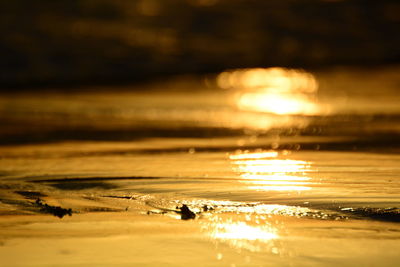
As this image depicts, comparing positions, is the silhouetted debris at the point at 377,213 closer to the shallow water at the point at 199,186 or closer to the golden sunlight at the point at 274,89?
the shallow water at the point at 199,186

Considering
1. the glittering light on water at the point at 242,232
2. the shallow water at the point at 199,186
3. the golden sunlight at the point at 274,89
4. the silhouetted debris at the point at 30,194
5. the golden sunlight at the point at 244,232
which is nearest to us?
the shallow water at the point at 199,186

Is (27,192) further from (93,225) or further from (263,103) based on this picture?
(263,103)

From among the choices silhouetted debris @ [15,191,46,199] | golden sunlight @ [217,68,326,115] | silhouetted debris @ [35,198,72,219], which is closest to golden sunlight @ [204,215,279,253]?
silhouetted debris @ [35,198,72,219]

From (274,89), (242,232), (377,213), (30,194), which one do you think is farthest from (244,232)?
(274,89)

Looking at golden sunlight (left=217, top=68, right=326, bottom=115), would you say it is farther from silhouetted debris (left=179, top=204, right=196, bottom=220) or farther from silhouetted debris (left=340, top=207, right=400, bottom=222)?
silhouetted debris (left=179, top=204, right=196, bottom=220)

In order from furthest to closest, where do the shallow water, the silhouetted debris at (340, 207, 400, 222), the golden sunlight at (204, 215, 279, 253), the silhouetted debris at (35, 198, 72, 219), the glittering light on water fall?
the silhouetted debris at (35, 198, 72, 219) → the silhouetted debris at (340, 207, 400, 222) → the glittering light on water → the golden sunlight at (204, 215, 279, 253) → the shallow water

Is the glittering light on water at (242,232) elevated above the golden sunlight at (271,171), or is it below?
below

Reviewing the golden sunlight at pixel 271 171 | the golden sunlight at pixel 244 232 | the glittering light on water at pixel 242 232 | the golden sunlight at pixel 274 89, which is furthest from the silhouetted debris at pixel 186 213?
the golden sunlight at pixel 274 89
